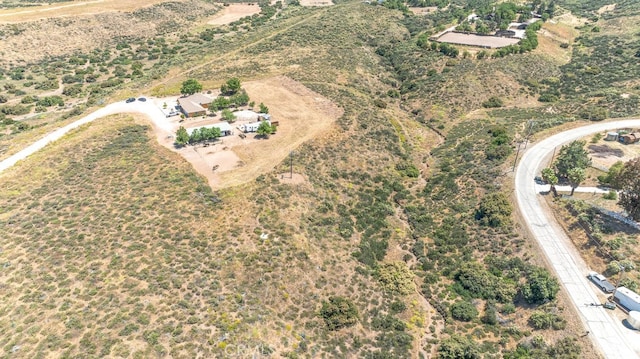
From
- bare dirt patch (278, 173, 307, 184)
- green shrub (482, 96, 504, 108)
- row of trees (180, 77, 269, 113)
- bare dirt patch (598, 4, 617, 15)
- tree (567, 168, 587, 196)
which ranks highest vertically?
bare dirt patch (598, 4, 617, 15)

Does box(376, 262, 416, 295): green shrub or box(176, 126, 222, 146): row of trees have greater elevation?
box(176, 126, 222, 146): row of trees

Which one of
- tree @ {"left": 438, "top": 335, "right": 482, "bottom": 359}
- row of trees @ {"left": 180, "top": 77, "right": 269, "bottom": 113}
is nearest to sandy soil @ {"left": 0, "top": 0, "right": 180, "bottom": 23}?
row of trees @ {"left": 180, "top": 77, "right": 269, "bottom": 113}

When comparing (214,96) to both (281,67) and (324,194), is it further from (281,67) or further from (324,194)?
(324,194)

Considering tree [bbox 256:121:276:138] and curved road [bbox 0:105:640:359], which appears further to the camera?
tree [bbox 256:121:276:138]

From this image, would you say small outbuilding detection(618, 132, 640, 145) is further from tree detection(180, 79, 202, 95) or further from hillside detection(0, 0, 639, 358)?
tree detection(180, 79, 202, 95)

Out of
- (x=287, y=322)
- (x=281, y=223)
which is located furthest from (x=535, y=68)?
(x=287, y=322)

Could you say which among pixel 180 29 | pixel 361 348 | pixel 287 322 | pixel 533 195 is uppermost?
pixel 180 29

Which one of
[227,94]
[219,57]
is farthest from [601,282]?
[219,57]

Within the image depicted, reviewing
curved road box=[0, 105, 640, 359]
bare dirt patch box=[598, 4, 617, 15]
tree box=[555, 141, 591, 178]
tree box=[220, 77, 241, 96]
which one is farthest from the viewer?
bare dirt patch box=[598, 4, 617, 15]
